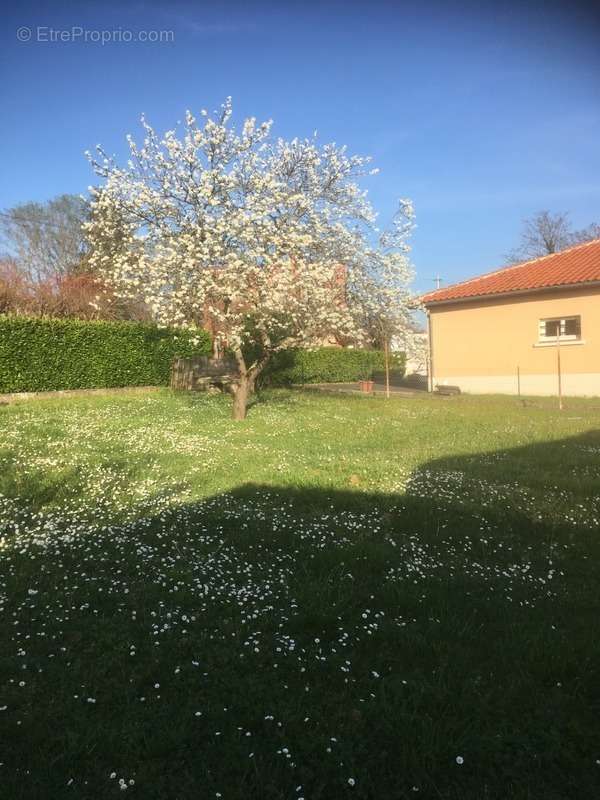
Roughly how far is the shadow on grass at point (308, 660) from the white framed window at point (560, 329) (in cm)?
1647

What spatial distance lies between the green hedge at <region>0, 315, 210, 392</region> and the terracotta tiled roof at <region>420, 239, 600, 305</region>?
10.3 meters

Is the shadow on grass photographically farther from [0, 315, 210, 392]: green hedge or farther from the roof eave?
the roof eave

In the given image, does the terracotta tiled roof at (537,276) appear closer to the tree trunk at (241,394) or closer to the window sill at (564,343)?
the window sill at (564,343)

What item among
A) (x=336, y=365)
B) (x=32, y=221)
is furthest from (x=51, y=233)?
(x=336, y=365)

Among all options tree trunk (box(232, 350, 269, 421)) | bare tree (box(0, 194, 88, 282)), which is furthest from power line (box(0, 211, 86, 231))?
tree trunk (box(232, 350, 269, 421))

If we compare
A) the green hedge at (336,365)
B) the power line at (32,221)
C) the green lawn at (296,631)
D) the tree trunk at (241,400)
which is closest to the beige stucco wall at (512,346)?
the green hedge at (336,365)

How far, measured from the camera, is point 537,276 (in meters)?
20.6

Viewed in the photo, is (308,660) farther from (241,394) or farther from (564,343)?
(564,343)

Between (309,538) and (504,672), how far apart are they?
1.98 m

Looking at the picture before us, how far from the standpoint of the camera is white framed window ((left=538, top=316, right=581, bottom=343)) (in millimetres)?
19531

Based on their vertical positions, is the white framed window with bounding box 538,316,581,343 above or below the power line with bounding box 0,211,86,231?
below

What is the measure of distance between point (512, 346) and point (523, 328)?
2.51ft

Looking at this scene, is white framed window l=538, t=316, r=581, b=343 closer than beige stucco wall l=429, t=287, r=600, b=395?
No

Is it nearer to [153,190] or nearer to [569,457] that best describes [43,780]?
[569,457]
